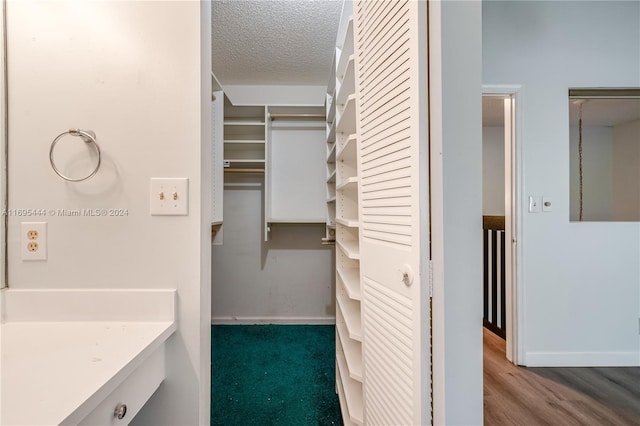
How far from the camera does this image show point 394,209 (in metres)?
0.86

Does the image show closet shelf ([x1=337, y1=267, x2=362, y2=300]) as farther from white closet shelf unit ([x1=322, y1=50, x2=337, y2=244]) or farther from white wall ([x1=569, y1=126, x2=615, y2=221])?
white wall ([x1=569, y1=126, x2=615, y2=221])

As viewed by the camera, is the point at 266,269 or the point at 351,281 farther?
the point at 266,269

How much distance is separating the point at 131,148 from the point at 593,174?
10.0 feet

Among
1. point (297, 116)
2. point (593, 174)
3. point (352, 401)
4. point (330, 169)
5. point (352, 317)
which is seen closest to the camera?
point (352, 401)

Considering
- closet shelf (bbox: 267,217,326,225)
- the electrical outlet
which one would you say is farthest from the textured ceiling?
the electrical outlet

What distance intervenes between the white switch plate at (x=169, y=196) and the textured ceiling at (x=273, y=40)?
1.50 m

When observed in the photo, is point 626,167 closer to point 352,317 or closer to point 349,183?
point 349,183

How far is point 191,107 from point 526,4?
8.39ft

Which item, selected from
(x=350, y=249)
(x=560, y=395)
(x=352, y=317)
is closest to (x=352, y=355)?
(x=352, y=317)

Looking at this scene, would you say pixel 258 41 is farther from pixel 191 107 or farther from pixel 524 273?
pixel 524 273

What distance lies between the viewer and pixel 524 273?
2061 mm

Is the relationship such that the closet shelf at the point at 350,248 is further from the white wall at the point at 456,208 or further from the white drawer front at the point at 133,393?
the white drawer front at the point at 133,393

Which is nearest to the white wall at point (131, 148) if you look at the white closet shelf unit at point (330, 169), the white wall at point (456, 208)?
the white wall at point (456, 208)

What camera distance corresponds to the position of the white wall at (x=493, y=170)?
3953 mm
